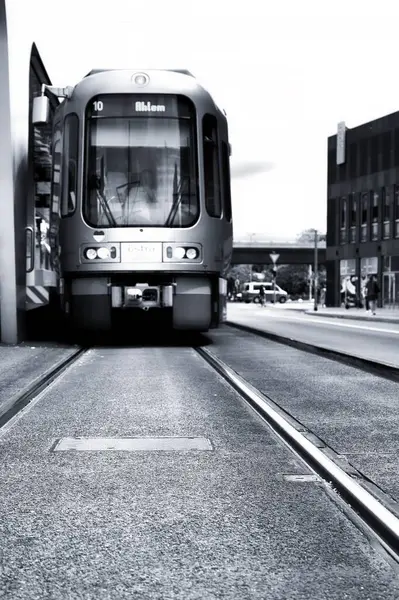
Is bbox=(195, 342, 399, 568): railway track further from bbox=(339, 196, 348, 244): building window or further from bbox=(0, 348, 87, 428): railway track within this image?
bbox=(339, 196, 348, 244): building window

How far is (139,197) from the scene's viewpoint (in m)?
14.3

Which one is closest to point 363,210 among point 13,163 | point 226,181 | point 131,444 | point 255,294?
point 255,294

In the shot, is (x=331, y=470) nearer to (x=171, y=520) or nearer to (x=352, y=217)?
(x=171, y=520)

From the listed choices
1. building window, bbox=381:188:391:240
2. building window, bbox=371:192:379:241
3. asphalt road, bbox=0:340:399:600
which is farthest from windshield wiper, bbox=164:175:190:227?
building window, bbox=371:192:379:241

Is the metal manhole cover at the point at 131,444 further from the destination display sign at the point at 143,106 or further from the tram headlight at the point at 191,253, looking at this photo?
the destination display sign at the point at 143,106

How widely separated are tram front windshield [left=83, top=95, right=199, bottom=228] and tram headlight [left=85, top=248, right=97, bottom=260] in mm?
464

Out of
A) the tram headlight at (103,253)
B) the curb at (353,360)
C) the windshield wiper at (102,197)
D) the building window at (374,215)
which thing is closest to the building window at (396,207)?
the building window at (374,215)

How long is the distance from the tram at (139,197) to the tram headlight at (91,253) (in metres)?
0.02

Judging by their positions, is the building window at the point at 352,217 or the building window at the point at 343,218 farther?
the building window at the point at 343,218

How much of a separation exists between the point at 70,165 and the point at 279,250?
7002 cm

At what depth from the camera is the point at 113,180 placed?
564 inches

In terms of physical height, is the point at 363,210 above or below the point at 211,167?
above

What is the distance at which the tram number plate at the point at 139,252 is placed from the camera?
46.5 ft

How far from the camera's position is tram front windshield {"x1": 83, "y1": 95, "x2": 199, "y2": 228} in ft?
46.8
